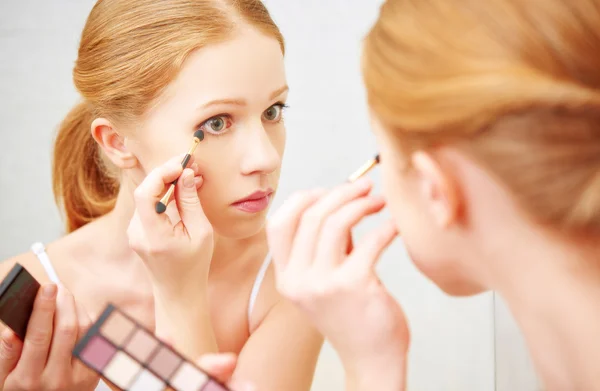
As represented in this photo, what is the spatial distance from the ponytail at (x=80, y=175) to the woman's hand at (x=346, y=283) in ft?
1.39

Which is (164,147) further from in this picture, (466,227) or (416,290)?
(416,290)

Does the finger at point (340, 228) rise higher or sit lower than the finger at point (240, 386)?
higher

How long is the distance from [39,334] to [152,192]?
7.6 inches

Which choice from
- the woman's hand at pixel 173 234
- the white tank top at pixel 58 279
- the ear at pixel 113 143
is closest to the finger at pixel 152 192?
the woman's hand at pixel 173 234

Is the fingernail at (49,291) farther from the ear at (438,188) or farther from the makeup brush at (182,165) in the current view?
the ear at (438,188)

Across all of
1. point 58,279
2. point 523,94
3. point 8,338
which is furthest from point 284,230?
point 58,279

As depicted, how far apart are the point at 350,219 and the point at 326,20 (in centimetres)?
58

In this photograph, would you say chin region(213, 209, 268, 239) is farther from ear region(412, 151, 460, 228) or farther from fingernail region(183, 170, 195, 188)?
ear region(412, 151, 460, 228)

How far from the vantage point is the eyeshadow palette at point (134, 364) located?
1.71 feet

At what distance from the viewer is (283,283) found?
0.55 m

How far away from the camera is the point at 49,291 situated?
69 centimetres

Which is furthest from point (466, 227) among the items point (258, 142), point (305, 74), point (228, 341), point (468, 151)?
point (305, 74)

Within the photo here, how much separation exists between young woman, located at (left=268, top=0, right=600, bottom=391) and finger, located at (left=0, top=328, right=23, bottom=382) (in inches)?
13.3

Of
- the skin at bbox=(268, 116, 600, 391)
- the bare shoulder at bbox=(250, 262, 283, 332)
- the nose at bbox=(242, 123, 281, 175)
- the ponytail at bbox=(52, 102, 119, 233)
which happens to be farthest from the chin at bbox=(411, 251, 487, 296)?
the ponytail at bbox=(52, 102, 119, 233)
